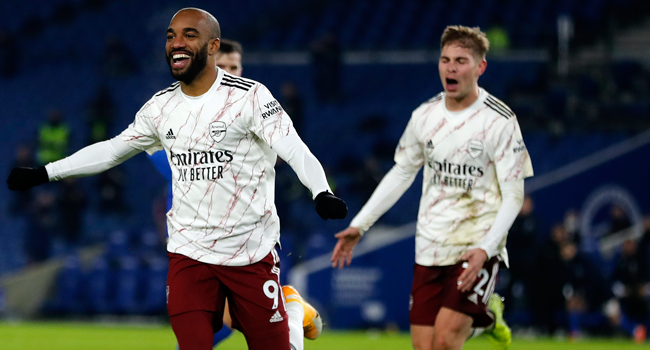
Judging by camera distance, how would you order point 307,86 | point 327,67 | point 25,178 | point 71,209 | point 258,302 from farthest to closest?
point 307,86
point 327,67
point 71,209
point 25,178
point 258,302

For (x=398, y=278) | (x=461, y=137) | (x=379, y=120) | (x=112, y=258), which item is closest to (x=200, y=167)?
(x=461, y=137)

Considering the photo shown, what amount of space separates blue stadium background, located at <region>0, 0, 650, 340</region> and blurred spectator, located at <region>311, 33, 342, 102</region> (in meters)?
0.29

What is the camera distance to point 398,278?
556 inches

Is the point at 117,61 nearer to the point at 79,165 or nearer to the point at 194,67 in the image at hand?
the point at 79,165

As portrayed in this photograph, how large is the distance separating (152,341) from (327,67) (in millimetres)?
10671

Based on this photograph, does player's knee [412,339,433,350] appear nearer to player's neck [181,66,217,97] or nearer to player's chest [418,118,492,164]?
player's chest [418,118,492,164]

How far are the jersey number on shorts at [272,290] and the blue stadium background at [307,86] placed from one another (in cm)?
897

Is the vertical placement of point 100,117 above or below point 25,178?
above

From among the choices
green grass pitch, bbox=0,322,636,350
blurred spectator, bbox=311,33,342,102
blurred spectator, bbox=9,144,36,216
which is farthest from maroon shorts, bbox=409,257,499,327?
blurred spectator, bbox=311,33,342,102

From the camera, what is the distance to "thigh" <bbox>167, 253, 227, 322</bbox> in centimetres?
469

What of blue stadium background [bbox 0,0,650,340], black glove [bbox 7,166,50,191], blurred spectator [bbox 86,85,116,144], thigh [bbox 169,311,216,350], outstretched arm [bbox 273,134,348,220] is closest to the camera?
outstretched arm [bbox 273,134,348,220]

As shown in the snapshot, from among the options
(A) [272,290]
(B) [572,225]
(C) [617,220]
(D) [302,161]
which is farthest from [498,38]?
(D) [302,161]

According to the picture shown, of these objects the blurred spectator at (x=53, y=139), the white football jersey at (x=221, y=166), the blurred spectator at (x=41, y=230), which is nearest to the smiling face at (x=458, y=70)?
the white football jersey at (x=221, y=166)

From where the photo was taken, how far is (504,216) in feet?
18.5
